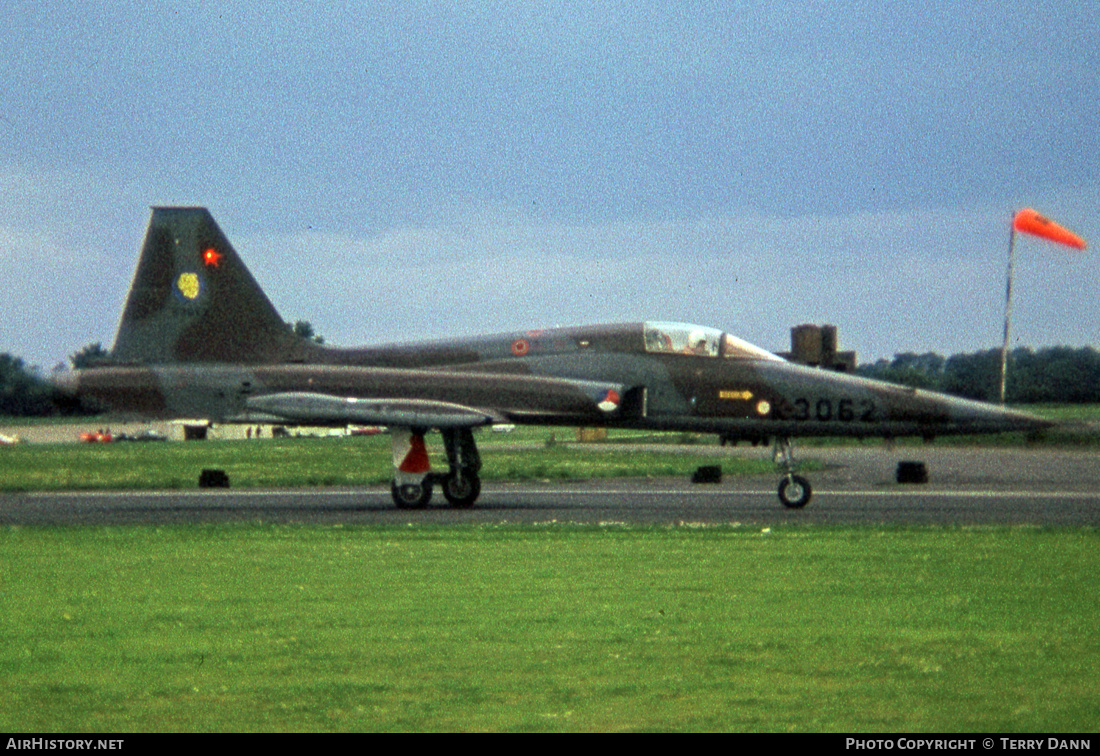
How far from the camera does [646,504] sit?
23000 mm

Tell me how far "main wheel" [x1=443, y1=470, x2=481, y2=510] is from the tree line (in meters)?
9.10

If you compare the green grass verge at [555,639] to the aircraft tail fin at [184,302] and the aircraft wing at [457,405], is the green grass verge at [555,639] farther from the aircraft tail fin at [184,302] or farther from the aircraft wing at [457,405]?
the aircraft tail fin at [184,302]

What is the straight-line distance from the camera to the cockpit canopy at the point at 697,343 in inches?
925

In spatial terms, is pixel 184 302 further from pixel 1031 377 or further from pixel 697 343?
pixel 1031 377

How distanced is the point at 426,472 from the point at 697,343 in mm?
5422

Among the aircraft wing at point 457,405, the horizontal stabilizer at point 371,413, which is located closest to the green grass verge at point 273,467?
the aircraft wing at point 457,405

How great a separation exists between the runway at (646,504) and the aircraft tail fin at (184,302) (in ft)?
9.47

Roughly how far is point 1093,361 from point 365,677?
25.1 meters

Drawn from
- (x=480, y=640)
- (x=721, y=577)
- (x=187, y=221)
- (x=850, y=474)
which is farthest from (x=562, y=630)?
(x=850, y=474)

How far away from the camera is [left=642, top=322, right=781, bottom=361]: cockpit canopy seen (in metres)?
23.5

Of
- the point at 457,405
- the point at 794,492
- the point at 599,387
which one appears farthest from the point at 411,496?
the point at 794,492

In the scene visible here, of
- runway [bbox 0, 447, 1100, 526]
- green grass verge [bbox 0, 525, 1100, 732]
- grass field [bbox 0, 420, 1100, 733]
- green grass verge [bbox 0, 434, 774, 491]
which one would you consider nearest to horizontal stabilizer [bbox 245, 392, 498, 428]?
runway [bbox 0, 447, 1100, 526]

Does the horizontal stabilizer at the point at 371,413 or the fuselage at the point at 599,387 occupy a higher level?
the fuselage at the point at 599,387

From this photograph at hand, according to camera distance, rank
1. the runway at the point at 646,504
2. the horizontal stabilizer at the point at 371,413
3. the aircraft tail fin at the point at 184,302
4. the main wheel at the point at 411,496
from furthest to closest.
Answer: the aircraft tail fin at the point at 184,302, the main wheel at the point at 411,496, the horizontal stabilizer at the point at 371,413, the runway at the point at 646,504
